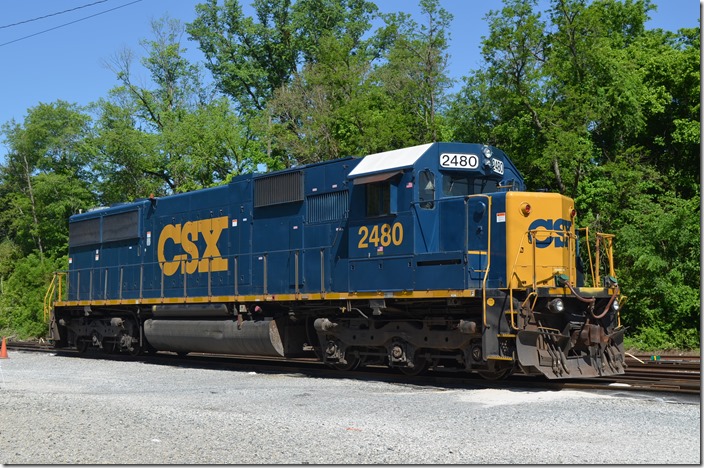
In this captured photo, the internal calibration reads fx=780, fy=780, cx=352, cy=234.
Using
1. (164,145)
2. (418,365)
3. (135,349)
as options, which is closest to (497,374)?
(418,365)

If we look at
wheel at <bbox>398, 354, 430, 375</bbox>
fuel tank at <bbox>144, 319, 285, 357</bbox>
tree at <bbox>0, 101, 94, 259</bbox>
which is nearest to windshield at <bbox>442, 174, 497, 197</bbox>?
wheel at <bbox>398, 354, 430, 375</bbox>

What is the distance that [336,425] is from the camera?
26.6ft

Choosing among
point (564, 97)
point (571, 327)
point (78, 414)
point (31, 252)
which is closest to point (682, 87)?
point (564, 97)

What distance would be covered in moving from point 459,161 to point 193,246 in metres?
6.90

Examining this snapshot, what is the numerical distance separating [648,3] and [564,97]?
796cm

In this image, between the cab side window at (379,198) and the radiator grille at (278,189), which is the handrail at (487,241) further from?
the radiator grille at (278,189)

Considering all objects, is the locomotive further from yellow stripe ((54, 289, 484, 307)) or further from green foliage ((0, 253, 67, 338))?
green foliage ((0, 253, 67, 338))

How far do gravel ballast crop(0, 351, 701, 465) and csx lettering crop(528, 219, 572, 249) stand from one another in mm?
2245

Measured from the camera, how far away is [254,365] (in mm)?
15969

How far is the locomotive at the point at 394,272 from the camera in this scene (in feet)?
37.2

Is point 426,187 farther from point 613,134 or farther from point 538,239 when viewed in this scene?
point 613,134

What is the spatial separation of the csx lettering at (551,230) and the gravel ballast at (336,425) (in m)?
2.25

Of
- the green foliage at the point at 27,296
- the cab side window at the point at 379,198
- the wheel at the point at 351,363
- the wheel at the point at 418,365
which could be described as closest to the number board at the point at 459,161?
the cab side window at the point at 379,198

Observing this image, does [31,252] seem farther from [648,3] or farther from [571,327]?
[571,327]
